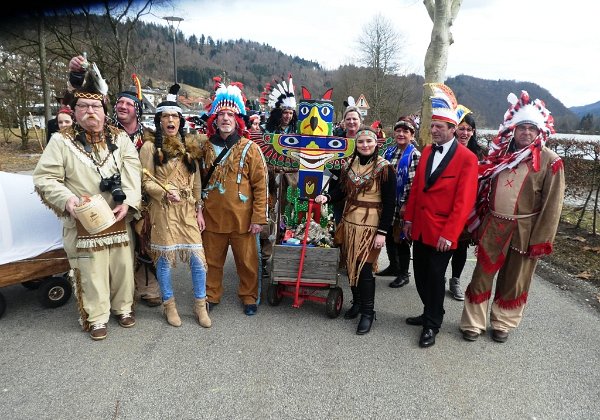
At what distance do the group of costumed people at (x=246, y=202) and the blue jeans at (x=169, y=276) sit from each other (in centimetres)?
1

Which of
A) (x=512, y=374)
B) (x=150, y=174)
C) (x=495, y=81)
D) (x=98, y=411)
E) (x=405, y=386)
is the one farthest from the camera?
(x=495, y=81)

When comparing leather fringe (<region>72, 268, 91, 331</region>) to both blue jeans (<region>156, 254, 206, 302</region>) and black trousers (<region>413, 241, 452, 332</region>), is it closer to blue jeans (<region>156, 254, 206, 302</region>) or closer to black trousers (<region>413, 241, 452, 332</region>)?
blue jeans (<region>156, 254, 206, 302</region>)

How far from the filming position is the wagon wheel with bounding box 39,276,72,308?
142 inches

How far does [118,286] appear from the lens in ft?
11.3

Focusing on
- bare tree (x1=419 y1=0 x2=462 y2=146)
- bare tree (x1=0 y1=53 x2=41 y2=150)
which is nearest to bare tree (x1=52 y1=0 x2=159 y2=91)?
bare tree (x1=0 y1=53 x2=41 y2=150)

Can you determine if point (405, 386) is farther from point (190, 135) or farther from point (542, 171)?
point (190, 135)

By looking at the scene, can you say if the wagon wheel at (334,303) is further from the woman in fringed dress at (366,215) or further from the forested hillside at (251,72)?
the forested hillside at (251,72)

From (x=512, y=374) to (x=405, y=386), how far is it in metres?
0.84

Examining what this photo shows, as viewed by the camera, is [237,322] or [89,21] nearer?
[237,322]

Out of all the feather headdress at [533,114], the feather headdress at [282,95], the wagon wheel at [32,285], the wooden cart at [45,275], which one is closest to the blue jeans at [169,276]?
the wooden cart at [45,275]

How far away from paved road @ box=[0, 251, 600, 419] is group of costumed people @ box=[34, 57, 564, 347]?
201 millimetres

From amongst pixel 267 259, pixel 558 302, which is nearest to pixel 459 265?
pixel 558 302

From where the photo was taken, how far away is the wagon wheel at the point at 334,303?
3.63m

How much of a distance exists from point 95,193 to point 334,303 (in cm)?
223
